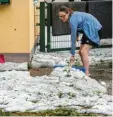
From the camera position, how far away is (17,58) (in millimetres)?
9750

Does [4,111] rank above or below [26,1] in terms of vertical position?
below

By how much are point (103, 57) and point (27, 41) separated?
1.99 m

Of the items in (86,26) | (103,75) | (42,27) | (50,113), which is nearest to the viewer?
(50,113)

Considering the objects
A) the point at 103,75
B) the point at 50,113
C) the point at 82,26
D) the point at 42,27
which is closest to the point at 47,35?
the point at 42,27

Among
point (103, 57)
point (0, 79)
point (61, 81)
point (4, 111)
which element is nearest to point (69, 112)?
point (4, 111)

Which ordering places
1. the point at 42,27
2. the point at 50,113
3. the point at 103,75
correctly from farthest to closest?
the point at 42,27 < the point at 103,75 < the point at 50,113

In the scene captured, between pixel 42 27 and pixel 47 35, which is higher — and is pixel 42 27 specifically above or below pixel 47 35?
above

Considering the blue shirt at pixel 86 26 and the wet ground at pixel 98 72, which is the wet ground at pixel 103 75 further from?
the blue shirt at pixel 86 26

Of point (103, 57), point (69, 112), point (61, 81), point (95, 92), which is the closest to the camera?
point (69, 112)

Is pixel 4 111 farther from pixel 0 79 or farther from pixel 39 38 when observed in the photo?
pixel 39 38

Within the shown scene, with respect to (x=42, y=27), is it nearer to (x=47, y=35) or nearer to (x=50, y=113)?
(x=47, y=35)

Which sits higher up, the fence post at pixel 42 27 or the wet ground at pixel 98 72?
the fence post at pixel 42 27

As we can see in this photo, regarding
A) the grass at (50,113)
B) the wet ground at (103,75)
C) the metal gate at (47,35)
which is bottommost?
the grass at (50,113)

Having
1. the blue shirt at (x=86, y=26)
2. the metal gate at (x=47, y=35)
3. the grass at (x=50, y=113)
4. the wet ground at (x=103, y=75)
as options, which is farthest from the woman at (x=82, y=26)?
the metal gate at (x=47, y=35)
